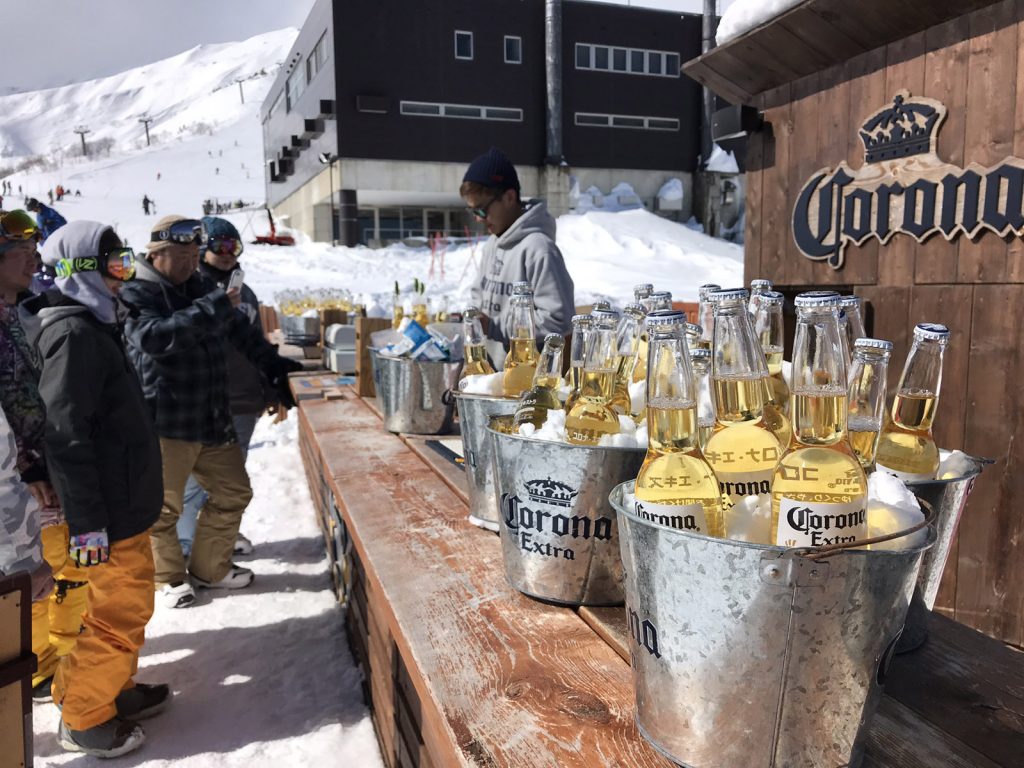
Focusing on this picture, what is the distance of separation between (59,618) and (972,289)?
3783 mm

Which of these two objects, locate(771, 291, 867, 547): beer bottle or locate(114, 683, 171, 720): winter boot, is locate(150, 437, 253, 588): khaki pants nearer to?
locate(114, 683, 171, 720): winter boot

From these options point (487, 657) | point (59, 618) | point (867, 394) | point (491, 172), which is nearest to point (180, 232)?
point (491, 172)

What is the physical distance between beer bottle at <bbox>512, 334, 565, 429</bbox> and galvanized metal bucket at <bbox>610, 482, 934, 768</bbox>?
1.62ft

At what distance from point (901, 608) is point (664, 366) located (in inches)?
15.1

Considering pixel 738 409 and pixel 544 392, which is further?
pixel 544 392

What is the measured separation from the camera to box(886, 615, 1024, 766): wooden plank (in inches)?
36.2

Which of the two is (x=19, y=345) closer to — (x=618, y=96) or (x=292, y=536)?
(x=292, y=536)

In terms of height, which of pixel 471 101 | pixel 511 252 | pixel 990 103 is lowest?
pixel 511 252

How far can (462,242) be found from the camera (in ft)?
81.7

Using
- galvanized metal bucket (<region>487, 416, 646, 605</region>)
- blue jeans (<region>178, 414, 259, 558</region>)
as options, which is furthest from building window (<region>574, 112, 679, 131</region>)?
galvanized metal bucket (<region>487, 416, 646, 605</region>)

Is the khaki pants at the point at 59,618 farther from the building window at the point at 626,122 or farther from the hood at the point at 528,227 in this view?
the building window at the point at 626,122

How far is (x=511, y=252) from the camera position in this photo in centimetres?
330

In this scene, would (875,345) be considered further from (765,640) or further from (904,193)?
(904,193)

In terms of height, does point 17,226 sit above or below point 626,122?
below
